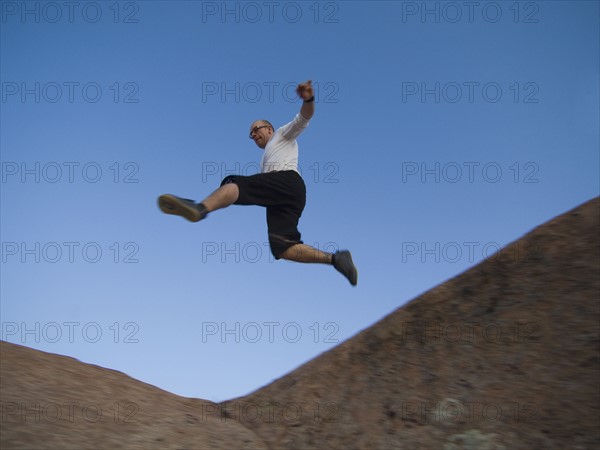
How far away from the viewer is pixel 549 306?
255 inches

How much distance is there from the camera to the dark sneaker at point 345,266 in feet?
21.4

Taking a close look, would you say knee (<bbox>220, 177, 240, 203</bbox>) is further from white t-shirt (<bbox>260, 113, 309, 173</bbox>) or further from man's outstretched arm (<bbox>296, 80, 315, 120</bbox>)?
man's outstretched arm (<bbox>296, 80, 315, 120</bbox>)

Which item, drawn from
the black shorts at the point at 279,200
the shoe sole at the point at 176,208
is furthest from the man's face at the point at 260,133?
the shoe sole at the point at 176,208

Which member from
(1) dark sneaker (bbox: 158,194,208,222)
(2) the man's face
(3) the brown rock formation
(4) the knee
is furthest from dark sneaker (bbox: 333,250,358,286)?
(1) dark sneaker (bbox: 158,194,208,222)

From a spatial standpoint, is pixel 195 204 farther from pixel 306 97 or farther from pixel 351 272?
pixel 351 272

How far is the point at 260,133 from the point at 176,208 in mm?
1790

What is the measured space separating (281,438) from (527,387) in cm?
241

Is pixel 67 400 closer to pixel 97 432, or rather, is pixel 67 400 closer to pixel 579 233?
pixel 97 432

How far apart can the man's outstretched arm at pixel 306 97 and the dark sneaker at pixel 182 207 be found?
154 cm

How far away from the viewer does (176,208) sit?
5.47 m

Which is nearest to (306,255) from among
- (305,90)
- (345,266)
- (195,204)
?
(345,266)

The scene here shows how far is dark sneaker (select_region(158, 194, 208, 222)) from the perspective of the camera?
213 inches

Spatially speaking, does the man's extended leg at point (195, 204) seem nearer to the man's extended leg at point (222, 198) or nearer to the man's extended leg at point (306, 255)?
the man's extended leg at point (222, 198)

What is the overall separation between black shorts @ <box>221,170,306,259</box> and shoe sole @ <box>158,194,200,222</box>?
2.45 feet
